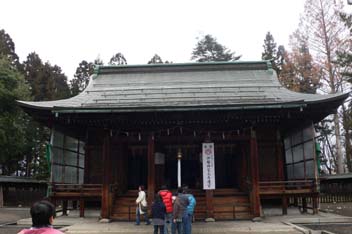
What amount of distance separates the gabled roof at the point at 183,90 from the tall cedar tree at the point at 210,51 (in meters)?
30.3

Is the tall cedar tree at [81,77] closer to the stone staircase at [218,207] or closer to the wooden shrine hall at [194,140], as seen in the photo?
the wooden shrine hall at [194,140]

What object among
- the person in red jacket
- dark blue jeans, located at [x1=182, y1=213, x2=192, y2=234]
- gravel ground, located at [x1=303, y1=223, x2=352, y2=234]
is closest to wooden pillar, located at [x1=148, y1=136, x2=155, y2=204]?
the person in red jacket

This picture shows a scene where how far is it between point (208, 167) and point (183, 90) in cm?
532

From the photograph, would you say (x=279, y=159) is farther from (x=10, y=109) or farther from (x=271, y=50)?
(x=271, y=50)

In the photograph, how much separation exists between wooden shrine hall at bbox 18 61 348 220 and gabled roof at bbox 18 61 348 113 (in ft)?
0.17

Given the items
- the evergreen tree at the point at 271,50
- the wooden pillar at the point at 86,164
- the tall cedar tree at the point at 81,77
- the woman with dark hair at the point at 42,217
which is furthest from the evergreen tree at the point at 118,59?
the woman with dark hair at the point at 42,217

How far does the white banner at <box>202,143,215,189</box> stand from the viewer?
14.0m

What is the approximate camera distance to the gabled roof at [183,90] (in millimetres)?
13750

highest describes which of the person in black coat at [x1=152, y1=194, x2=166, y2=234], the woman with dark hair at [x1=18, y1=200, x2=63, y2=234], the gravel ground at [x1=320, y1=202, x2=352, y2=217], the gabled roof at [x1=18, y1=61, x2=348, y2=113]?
the gabled roof at [x1=18, y1=61, x2=348, y2=113]

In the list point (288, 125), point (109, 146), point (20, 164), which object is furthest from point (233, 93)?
point (20, 164)

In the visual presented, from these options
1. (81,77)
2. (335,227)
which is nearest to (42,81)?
(81,77)

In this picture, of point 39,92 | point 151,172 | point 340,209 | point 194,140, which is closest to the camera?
point 151,172

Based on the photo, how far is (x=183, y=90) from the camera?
1811 centimetres

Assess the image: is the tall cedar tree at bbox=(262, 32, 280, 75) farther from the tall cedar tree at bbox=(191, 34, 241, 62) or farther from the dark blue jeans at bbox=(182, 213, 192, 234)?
the dark blue jeans at bbox=(182, 213, 192, 234)
